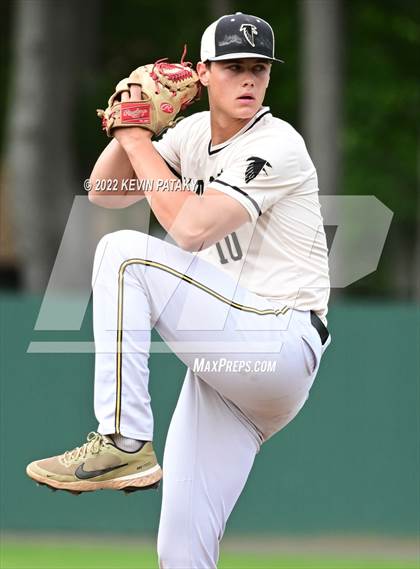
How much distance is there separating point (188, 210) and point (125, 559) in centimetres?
597

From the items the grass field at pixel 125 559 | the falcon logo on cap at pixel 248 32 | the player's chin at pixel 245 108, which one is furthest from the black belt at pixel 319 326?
the grass field at pixel 125 559

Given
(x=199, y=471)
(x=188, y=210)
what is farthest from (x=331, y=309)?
(x=188, y=210)

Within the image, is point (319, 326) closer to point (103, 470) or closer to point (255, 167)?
point (255, 167)

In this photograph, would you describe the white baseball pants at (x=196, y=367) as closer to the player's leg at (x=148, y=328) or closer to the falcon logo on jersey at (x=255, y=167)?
the player's leg at (x=148, y=328)

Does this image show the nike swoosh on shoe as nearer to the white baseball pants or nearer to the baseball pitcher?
the baseball pitcher

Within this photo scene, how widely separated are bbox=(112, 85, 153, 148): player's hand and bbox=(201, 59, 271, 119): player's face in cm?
30

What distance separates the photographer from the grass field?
945cm

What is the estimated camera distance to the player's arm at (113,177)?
4871mm

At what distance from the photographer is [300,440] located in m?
10.5

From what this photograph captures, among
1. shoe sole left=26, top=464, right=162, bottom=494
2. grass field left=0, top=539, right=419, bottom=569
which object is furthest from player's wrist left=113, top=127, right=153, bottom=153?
grass field left=0, top=539, right=419, bottom=569

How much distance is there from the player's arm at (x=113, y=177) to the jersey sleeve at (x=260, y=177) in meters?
0.42

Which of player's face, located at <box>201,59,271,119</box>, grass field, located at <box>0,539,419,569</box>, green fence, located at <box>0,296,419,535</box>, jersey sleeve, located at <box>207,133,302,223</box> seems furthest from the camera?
green fence, located at <box>0,296,419,535</box>

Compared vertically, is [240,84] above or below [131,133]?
above

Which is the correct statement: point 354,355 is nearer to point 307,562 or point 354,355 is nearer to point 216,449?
point 307,562
